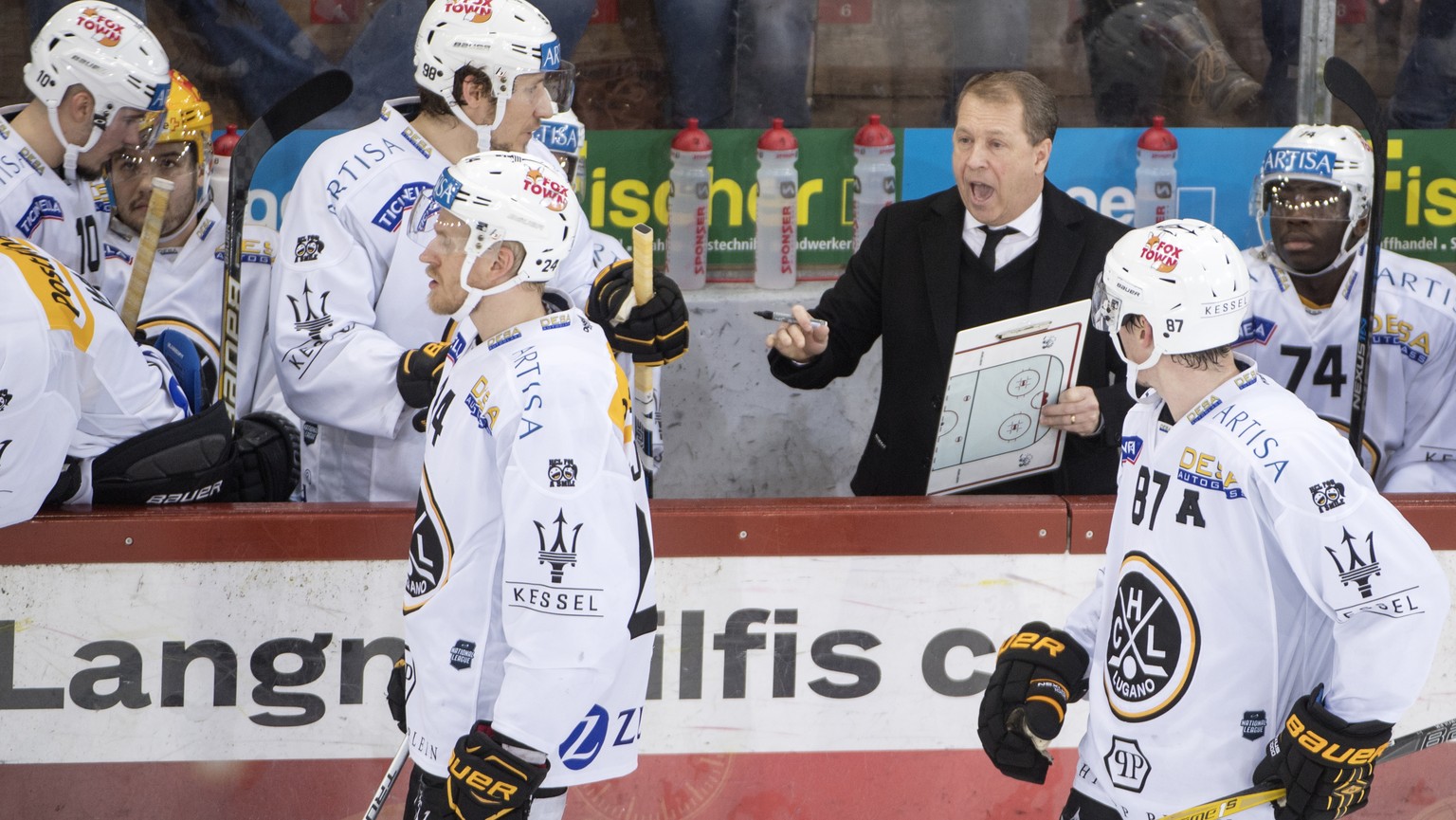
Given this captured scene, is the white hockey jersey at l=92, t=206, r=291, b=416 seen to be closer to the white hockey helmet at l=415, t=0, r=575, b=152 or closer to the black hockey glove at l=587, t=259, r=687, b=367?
the white hockey helmet at l=415, t=0, r=575, b=152

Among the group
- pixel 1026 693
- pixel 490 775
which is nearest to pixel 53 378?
pixel 490 775

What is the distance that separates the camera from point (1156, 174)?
5414mm

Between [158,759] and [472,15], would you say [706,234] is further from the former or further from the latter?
[158,759]

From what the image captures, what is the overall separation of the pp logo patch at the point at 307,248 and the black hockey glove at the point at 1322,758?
231cm

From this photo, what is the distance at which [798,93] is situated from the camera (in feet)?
18.0

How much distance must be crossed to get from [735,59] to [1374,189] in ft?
8.29

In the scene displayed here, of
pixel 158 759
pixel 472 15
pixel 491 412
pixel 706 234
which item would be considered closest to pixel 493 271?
pixel 491 412

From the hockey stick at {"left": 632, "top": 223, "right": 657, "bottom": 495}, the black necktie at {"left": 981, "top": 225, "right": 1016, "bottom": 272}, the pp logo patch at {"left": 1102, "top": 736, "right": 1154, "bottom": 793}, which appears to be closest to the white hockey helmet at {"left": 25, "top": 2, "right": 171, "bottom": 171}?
the hockey stick at {"left": 632, "top": 223, "right": 657, "bottom": 495}

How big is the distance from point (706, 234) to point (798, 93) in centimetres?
61

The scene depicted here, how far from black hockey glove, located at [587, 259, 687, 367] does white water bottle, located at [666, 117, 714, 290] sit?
226 centimetres

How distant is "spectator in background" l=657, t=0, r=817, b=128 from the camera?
5426 millimetres

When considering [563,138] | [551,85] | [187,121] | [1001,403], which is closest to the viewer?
[1001,403]

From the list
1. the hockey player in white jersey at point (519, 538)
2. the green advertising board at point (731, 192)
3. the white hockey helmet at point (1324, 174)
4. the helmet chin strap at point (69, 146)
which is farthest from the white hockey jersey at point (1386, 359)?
the helmet chin strap at point (69, 146)

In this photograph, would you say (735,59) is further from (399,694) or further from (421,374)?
(399,694)
